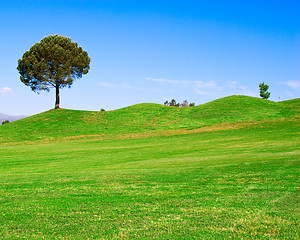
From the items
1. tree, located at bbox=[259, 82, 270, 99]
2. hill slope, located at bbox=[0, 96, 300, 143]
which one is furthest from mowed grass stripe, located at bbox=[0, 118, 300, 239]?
tree, located at bbox=[259, 82, 270, 99]

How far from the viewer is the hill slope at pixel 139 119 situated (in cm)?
5036

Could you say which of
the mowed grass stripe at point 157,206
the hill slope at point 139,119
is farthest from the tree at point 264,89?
the mowed grass stripe at point 157,206

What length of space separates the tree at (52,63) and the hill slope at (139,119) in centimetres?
850

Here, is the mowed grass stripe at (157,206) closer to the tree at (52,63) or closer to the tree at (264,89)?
the tree at (52,63)

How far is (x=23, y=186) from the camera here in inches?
434

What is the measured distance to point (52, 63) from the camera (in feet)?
214

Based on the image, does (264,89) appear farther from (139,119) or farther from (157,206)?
(157,206)

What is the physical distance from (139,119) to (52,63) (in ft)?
86.7

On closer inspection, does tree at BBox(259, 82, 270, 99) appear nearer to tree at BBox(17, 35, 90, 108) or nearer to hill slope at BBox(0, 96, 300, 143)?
hill slope at BBox(0, 96, 300, 143)

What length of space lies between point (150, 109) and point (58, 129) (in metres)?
25.1

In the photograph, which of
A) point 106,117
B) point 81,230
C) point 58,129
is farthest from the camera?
point 106,117

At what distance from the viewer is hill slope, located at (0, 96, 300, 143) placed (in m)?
50.4

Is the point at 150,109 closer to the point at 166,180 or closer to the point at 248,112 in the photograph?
the point at 248,112

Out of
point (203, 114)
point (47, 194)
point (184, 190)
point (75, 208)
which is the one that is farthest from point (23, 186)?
point (203, 114)
